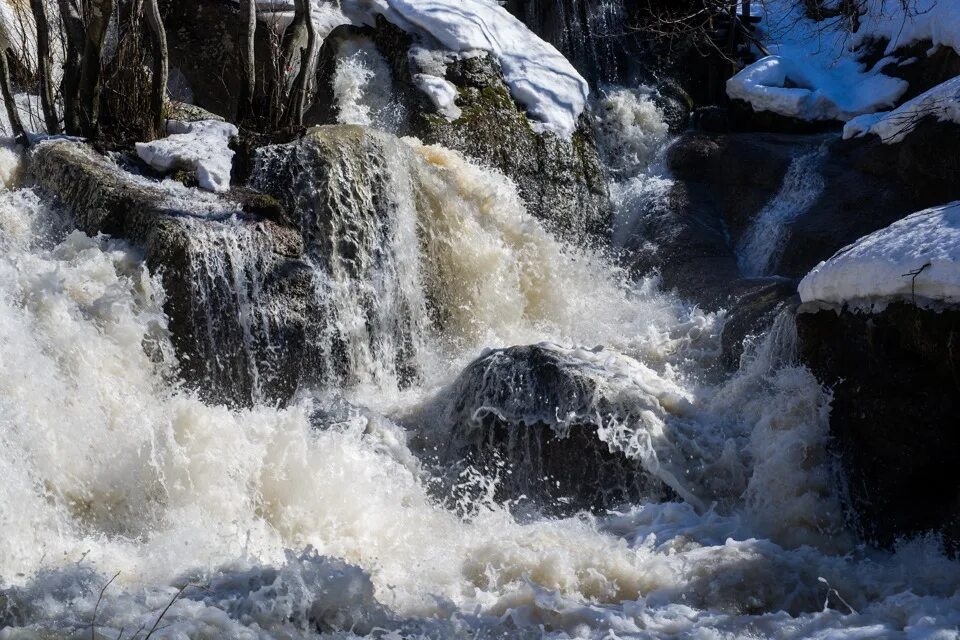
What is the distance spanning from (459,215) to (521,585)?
421cm

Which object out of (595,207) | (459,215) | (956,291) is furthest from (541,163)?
(956,291)

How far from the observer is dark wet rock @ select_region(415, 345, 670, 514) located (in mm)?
5941

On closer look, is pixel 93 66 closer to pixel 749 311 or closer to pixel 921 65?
pixel 749 311

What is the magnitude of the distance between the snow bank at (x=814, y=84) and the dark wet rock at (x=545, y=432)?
5.82 meters

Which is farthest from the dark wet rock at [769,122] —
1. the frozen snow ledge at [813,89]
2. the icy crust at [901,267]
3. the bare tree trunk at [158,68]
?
the bare tree trunk at [158,68]

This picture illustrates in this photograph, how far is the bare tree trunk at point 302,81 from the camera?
27.0ft

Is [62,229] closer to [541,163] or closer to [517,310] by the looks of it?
[517,310]

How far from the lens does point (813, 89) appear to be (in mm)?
11180

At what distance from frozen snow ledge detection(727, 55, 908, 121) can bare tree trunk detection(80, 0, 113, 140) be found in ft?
22.5

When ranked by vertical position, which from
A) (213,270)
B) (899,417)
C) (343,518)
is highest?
(213,270)

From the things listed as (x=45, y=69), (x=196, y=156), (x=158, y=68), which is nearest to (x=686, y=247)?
(x=196, y=156)

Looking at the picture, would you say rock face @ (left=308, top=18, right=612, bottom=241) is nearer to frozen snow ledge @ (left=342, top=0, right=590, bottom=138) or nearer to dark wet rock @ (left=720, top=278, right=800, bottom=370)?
frozen snow ledge @ (left=342, top=0, right=590, bottom=138)

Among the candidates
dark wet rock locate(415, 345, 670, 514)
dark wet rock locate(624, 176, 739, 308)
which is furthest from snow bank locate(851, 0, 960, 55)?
dark wet rock locate(415, 345, 670, 514)

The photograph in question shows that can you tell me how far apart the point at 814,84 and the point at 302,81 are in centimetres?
610
